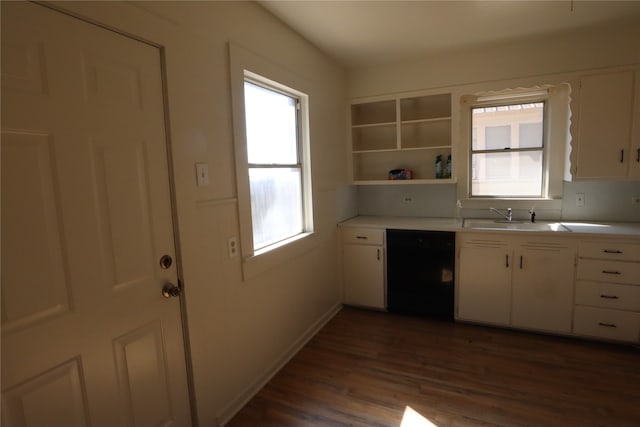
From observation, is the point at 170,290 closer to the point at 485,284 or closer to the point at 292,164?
the point at 292,164

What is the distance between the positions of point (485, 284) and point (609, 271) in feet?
2.87

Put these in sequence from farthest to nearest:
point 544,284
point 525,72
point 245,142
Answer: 1. point 525,72
2. point 544,284
3. point 245,142

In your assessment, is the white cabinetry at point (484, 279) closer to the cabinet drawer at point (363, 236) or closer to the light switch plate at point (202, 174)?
the cabinet drawer at point (363, 236)

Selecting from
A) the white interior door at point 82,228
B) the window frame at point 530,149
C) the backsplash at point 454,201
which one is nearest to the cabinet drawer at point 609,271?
the backsplash at point 454,201

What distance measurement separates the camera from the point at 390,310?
343 cm

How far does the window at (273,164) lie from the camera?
2.30 meters

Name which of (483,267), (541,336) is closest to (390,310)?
(483,267)

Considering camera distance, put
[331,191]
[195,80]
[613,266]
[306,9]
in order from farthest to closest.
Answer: [331,191] → [613,266] → [306,9] → [195,80]

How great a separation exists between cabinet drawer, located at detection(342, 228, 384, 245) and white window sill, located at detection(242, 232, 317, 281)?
555 millimetres

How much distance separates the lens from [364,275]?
3457 millimetres

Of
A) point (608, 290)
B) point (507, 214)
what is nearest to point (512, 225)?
point (507, 214)

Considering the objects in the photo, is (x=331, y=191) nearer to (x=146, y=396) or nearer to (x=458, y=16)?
(x=458, y=16)

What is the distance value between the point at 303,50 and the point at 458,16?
1167 millimetres

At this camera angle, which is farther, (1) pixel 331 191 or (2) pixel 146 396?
(1) pixel 331 191
